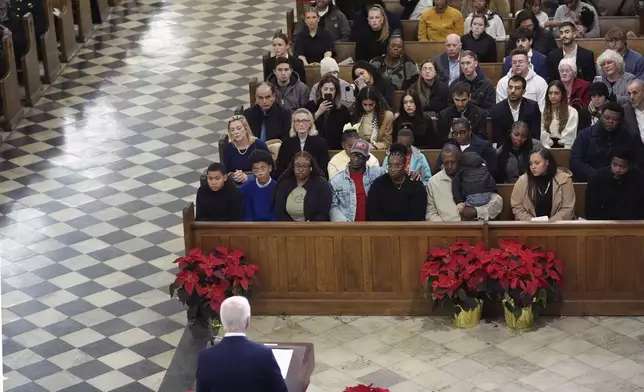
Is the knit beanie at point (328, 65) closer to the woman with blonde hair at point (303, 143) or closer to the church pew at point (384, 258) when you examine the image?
the woman with blonde hair at point (303, 143)

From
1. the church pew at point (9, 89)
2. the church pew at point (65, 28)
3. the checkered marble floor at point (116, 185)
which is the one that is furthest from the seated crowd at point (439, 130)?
the church pew at point (65, 28)

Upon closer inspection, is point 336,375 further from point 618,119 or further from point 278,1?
point 278,1

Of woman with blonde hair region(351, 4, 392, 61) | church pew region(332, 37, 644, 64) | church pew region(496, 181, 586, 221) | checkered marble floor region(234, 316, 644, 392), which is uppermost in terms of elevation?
woman with blonde hair region(351, 4, 392, 61)

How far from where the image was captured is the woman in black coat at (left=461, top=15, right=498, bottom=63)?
444 inches

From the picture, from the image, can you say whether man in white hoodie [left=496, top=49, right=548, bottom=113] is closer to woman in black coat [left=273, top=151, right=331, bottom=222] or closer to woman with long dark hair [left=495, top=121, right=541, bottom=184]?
woman with long dark hair [left=495, top=121, right=541, bottom=184]

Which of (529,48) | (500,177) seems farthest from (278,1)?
(500,177)

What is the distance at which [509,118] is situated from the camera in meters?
9.79

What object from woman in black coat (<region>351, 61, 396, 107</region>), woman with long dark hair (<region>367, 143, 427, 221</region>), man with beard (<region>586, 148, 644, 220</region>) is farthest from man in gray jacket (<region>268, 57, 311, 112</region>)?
man with beard (<region>586, 148, 644, 220</region>)

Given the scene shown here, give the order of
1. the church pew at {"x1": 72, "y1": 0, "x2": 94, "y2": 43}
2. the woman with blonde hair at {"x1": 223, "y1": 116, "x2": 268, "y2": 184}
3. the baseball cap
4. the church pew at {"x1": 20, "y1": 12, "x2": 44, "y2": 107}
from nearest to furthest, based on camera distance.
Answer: the baseball cap < the woman with blonde hair at {"x1": 223, "y1": 116, "x2": 268, "y2": 184} < the church pew at {"x1": 20, "y1": 12, "x2": 44, "y2": 107} < the church pew at {"x1": 72, "y1": 0, "x2": 94, "y2": 43}

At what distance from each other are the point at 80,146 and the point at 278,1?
213 inches

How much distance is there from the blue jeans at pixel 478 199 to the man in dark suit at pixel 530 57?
7.60ft

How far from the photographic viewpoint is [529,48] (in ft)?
35.5

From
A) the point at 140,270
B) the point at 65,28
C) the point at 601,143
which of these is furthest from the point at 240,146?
the point at 65,28

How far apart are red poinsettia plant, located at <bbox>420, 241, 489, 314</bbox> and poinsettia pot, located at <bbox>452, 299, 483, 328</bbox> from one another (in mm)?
21
